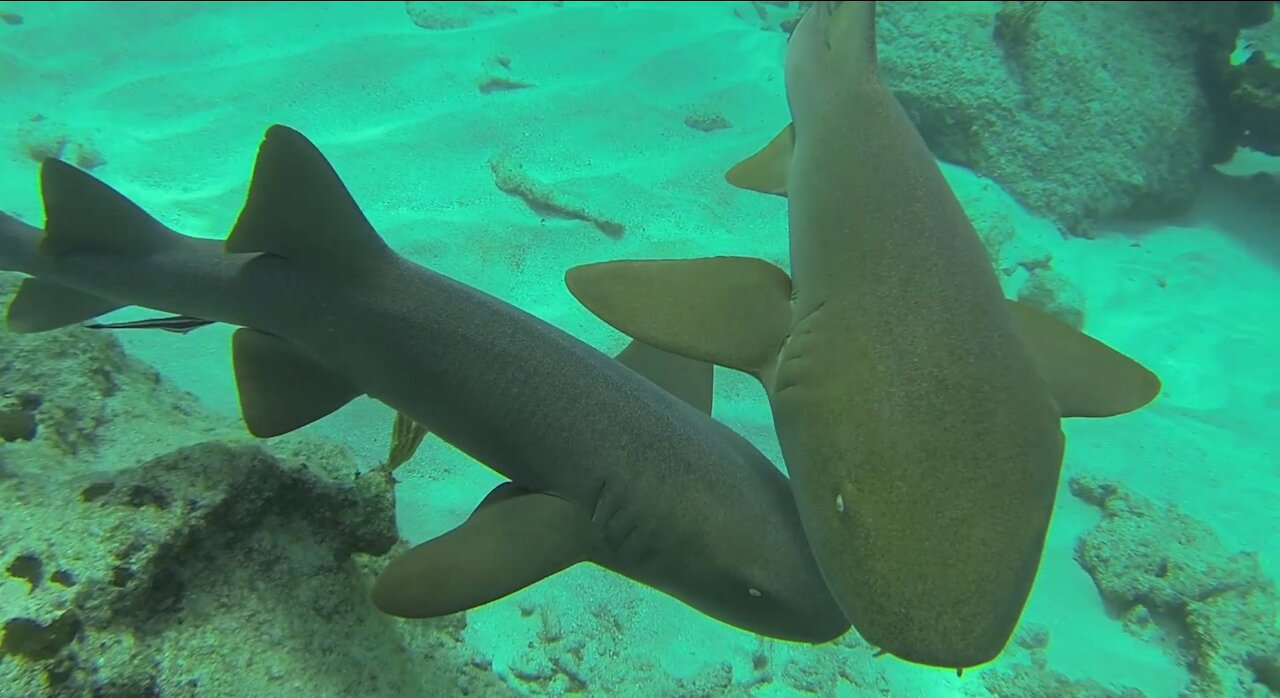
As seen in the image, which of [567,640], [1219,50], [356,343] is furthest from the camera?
[1219,50]

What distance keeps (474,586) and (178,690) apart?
70 cm

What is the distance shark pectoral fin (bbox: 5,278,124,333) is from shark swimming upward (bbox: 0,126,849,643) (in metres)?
0.11

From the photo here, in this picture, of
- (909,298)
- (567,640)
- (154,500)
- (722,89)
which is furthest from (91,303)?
(722,89)

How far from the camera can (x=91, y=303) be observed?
8.38 ft

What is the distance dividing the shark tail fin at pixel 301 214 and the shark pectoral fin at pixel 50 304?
2.56 ft

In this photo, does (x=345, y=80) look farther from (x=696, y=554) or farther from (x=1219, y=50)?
(x=1219, y=50)

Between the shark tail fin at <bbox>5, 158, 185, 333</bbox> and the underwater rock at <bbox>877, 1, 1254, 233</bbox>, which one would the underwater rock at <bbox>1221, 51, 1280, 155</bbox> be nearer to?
the underwater rock at <bbox>877, 1, 1254, 233</bbox>

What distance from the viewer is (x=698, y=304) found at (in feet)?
7.18

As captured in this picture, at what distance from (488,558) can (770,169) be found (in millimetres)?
2043

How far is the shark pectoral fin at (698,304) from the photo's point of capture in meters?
2.11

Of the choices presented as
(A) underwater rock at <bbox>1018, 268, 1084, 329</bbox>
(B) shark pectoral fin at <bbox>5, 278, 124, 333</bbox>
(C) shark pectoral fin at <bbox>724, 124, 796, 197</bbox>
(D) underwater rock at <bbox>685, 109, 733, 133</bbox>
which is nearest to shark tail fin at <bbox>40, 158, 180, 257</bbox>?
(B) shark pectoral fin at <bbox>5, 278, 124, 333</bbox>

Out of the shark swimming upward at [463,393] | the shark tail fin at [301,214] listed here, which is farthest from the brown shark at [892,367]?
the shark tail fin at [301,214]

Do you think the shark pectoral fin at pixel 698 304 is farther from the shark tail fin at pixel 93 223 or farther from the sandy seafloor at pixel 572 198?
the sandy seafloor at pixel 572 198

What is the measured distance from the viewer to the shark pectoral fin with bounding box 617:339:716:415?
106 inches
